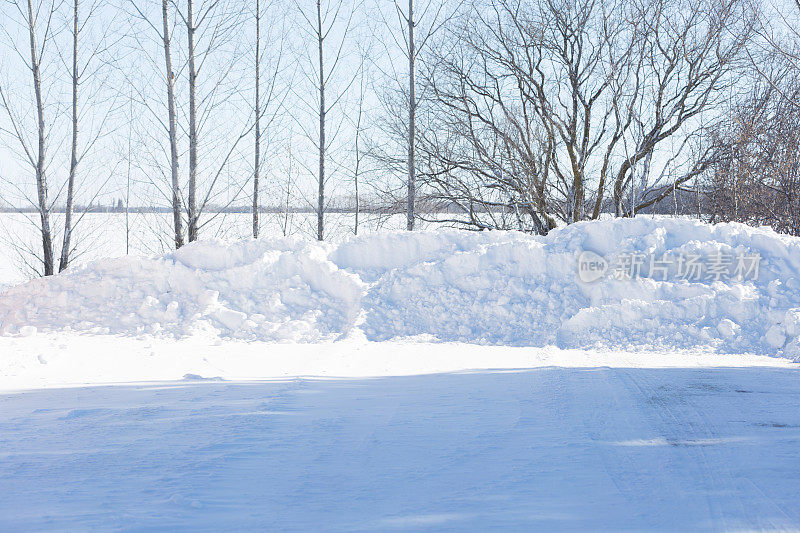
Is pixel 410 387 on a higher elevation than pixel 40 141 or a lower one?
lower

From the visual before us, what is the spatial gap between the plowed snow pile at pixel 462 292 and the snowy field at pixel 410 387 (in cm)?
3

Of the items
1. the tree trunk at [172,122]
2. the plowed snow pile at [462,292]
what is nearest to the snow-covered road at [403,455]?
the plowed snow pile at [462,292]

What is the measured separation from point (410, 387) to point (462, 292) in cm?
290

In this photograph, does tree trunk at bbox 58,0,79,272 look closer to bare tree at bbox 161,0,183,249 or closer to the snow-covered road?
bare tree at bbox 161,0,183,249

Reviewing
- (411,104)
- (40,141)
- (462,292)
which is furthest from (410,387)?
(40,141)

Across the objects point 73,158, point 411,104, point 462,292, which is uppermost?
point 411,104

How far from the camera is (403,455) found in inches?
125

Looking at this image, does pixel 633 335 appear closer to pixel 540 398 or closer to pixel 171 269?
pixel 540 398

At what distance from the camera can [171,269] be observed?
7.68 meters

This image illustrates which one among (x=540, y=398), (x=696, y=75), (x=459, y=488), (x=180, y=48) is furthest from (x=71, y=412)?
(x=696, y=75)

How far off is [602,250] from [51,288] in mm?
7224

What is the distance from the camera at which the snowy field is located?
2.63 metres

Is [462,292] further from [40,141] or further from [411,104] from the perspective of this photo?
[40,141]

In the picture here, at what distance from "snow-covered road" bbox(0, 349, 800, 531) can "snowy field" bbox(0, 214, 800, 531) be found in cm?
2
